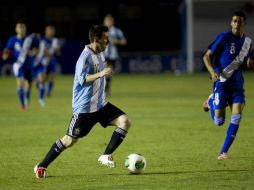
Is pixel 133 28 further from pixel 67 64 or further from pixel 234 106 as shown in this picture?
pixel 234 106

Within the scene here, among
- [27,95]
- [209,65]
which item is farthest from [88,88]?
[27,95]

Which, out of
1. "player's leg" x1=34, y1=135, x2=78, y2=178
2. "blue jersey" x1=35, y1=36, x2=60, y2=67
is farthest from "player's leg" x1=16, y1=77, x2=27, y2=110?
"player's leg" x1=34, y1=135, x2=78, y2=178

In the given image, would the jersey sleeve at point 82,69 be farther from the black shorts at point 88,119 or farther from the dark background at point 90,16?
the dark background at point 90,16

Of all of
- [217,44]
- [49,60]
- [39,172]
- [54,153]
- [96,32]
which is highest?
[96,32]

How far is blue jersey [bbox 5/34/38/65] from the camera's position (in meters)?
19.8

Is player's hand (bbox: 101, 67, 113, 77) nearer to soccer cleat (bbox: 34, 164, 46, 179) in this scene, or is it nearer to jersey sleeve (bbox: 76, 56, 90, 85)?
jersey sleeve (bbox: 76, 56, 90, 85)

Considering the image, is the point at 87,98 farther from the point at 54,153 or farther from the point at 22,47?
the point at 22,47

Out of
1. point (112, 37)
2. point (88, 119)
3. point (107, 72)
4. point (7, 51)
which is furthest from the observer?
point (112, 37)

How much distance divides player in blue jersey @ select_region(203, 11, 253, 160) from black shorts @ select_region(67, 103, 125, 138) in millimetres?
1835

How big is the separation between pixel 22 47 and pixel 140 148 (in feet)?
27.5

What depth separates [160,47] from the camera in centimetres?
4019

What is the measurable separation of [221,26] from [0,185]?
32837 millimetres

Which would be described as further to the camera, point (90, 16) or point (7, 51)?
point (90, 16)

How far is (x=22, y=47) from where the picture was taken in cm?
1992
